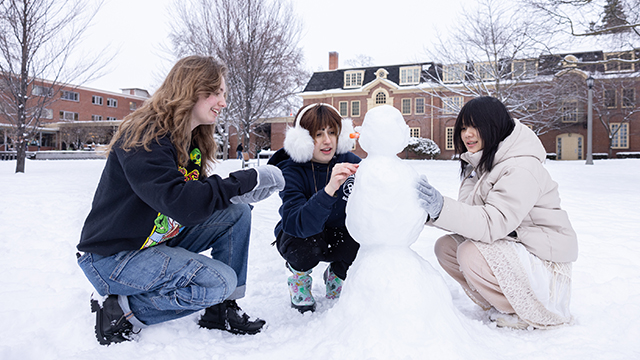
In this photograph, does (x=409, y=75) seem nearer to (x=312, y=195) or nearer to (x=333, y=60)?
(x=333, y=60)

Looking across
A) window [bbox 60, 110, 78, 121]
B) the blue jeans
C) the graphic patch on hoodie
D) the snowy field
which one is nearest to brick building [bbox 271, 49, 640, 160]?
the snowy field

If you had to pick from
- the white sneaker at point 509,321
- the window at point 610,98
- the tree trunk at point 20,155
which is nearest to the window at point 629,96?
the window at point 610,98

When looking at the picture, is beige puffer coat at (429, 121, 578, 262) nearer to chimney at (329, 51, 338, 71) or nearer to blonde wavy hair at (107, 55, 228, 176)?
blonde wavy hair at (107, 55, 228, 176)

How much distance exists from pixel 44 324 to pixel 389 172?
1.98 metres

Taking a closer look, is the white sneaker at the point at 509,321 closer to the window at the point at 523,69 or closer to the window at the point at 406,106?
the window at the point at 523,69

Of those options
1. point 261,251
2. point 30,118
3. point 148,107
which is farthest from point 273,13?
point 148,107

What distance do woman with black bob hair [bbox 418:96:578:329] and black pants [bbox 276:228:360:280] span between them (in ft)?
2.27

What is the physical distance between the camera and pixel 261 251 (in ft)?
10.9

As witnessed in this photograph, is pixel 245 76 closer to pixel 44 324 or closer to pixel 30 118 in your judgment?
pixel 30 118

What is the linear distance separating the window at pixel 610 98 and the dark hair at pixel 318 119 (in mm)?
24984

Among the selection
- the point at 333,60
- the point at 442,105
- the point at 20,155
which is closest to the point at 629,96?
the point at 442,105

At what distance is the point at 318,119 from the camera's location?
241cm

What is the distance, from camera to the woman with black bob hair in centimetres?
182

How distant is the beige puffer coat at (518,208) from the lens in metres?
1.81
